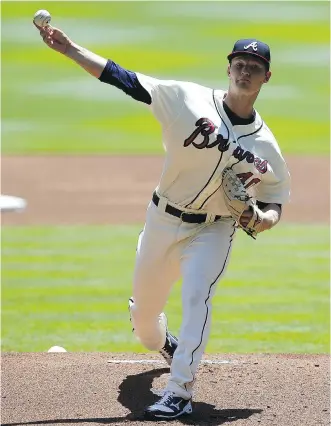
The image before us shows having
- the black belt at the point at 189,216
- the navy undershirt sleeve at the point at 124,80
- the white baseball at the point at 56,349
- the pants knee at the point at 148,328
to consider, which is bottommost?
the white baseball at the point at 56,349

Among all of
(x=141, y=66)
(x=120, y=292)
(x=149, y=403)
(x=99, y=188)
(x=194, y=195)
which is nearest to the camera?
(x=194, y=195)

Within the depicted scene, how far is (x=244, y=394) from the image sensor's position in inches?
218

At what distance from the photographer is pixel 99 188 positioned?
1584 cm

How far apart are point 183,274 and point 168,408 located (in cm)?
73

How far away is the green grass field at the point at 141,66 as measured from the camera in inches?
791

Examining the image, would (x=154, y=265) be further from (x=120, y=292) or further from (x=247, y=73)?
(x=120, y=292)

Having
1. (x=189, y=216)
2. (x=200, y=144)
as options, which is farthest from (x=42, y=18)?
(x=189, y=216)

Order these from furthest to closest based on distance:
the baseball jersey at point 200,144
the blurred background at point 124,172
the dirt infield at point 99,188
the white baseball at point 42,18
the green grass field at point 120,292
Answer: the dirt infield at point 99,188
the blurred background at point 124,172
the green grass field at point 120,292
the baseball jersey at point 200,144
the white baseball at point 42,18

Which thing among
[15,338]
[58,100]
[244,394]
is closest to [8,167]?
[58,100]

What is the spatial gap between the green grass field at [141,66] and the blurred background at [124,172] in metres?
0.04

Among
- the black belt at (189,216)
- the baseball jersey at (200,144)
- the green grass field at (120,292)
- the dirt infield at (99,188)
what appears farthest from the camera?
the dirt infield at (99,188)

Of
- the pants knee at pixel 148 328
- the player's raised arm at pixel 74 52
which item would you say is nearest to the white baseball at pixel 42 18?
the player's raised arm at pixel 74 52

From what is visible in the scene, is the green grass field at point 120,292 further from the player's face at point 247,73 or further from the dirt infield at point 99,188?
the player's face at point 247,73

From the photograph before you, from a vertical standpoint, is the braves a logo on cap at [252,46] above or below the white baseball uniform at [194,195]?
above
